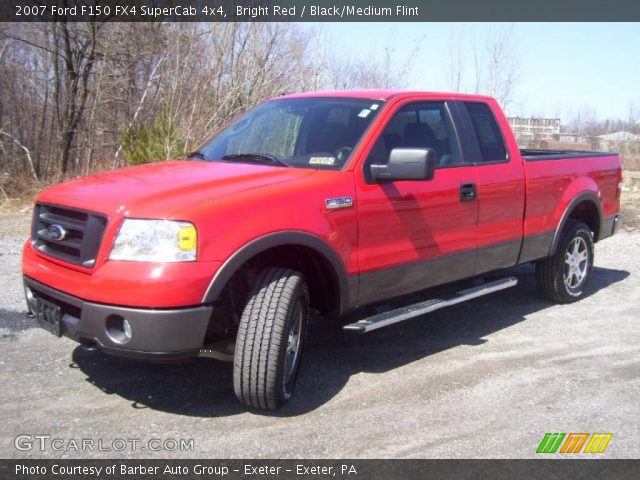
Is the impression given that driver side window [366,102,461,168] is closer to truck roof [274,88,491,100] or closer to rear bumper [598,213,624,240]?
truck roof [274,88,491,100]

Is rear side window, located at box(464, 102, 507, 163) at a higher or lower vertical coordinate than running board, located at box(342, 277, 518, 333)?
higher

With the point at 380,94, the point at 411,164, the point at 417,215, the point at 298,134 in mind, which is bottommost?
the point at 417,215

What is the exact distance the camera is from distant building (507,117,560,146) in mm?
18203

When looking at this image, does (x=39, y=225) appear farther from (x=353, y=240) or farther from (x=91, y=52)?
(x=91, y=52)

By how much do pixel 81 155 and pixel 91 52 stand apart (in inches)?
105

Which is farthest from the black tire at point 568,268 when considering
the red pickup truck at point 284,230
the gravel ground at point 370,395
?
the gravel ground at point 370,395

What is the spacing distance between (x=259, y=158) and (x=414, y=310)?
1529 millimetres

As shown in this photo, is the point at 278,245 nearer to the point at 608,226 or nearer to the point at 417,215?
the point at 417,215

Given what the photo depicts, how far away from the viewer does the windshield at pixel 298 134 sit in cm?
433

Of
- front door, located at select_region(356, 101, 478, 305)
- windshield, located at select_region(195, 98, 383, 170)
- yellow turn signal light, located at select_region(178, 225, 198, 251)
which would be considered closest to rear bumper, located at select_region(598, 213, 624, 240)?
front door, located at select_region(356, 101, 478, 305)

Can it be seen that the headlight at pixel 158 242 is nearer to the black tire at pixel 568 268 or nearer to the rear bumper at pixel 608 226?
the black tire at pixel 568 268

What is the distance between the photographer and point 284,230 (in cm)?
364

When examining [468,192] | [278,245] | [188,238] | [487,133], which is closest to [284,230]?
[278,245]

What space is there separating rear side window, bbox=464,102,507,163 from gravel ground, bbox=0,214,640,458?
5.00 feet
